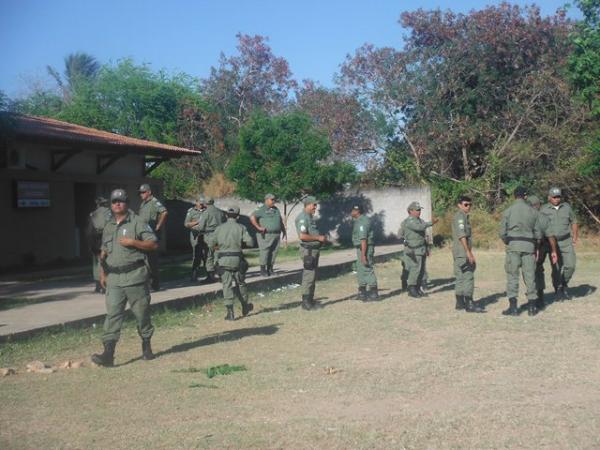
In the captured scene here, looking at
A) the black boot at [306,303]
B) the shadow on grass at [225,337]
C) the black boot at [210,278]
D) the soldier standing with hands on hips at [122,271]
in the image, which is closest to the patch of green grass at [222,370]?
the soldier standing with hands on hips at [122,271]

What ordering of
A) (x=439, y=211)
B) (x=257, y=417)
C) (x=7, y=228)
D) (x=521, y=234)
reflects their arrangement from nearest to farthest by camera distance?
(x=257, y=417) → (x=521, y=234) → (x=7, y=228) → (x=439, y=211)

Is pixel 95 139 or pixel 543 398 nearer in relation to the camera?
pixel 543 398

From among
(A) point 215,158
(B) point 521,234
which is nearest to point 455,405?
(B) point 521,234

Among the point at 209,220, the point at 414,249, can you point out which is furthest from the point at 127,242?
the point at 209,220

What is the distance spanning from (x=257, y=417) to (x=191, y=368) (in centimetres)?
198

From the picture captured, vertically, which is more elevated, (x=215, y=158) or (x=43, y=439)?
(x=215, y=158)

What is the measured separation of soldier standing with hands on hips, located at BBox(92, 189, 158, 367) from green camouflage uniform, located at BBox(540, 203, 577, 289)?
7068 mm

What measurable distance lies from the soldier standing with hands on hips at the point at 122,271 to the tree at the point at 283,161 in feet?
47.0

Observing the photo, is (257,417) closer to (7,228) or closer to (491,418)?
(491,418)

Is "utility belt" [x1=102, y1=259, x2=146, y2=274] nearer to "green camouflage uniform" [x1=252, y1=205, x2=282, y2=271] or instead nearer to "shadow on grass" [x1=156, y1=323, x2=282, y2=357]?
"shadow on grass" [x1=156, y1=323, x2=282, y2=357]

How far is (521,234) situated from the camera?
35.7 ft

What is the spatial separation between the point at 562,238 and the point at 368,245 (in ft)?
10.4

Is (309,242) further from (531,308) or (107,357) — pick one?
(107,357)

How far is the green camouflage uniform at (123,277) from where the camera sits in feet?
25.9
